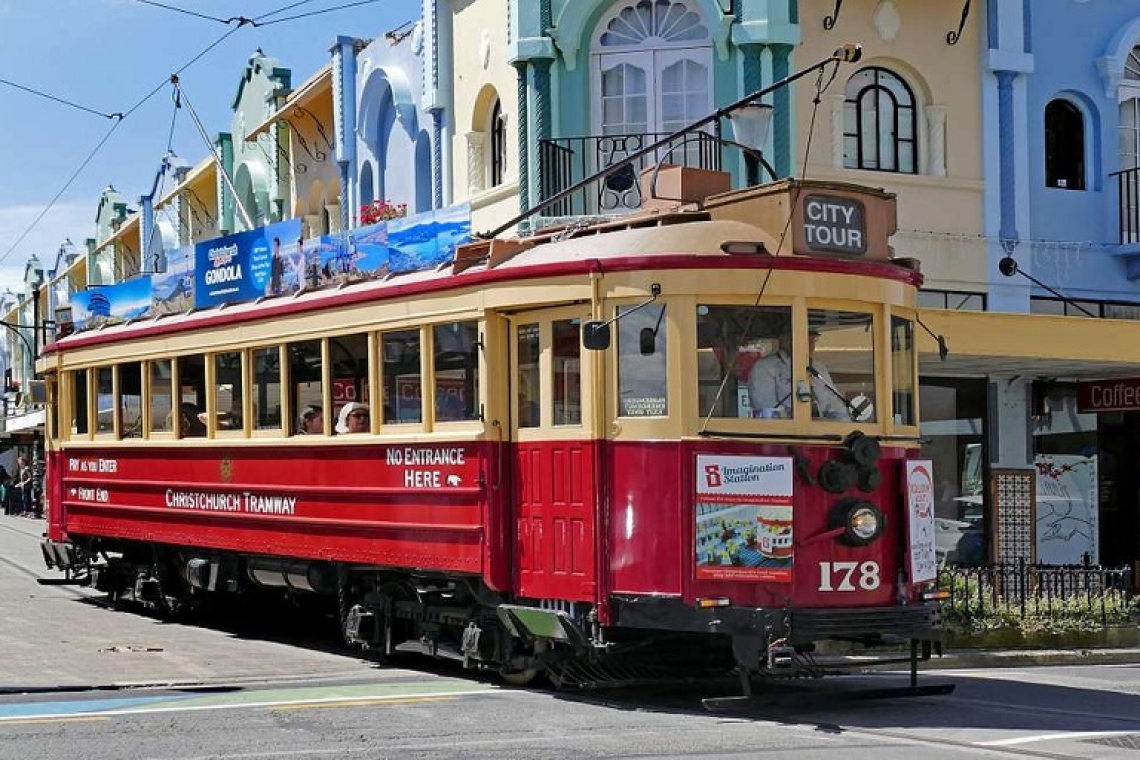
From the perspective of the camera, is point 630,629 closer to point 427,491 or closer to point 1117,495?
point 427,491

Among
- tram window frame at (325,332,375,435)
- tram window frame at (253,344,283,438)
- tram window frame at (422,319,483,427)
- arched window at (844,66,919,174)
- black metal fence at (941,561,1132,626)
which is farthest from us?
arched window at (844,66,919,174)

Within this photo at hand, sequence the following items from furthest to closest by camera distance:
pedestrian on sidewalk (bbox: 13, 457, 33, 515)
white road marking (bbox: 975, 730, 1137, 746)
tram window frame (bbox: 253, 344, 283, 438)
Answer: pedestrian on sidewalk (bbox: 13, 457, 33, 515) < tram window frame (bbox: 253, 344, 283, 438) < white road marking (bbox: 975, 730, 1137, 746)

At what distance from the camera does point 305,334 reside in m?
14.9

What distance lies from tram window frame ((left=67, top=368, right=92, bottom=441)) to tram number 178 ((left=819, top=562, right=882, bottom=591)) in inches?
408

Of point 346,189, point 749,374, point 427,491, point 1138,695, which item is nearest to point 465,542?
point 427,491

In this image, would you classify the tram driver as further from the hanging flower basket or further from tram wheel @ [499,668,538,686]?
the hanging flower basket

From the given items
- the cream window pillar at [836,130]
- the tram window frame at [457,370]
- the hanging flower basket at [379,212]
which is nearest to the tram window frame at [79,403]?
the hanging flower basket at [379,212]

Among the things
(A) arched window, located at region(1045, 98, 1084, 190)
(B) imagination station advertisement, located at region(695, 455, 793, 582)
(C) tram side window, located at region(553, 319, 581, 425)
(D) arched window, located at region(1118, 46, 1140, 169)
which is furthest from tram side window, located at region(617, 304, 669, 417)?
(D) arched window, located at region(1118, 46, 1140, 169)

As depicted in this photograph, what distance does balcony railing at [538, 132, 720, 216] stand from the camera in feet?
66.7

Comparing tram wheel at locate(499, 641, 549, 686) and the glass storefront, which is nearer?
tram wheel at locate(499, 641, 549, 686)

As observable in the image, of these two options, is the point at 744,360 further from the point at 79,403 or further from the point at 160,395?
the point at 79,403

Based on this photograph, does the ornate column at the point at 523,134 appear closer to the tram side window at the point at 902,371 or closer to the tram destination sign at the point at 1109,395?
the tram destination sign at the point at 1109,395

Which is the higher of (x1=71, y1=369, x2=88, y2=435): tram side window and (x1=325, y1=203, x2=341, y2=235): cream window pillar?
(x1=325, y1=203, x2=341, y2=235): cream window pillar

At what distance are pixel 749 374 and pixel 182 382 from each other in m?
7.24
